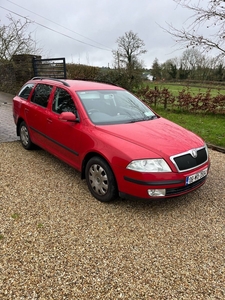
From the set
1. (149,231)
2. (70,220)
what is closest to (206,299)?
(149,231)

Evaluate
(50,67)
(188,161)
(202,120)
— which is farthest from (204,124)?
(50,67)

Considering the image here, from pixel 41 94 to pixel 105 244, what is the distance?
3.16 m

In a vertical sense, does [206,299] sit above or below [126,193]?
below

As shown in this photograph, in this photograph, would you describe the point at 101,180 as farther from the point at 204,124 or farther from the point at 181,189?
the point at 204,124

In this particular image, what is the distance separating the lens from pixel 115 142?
3.03 m

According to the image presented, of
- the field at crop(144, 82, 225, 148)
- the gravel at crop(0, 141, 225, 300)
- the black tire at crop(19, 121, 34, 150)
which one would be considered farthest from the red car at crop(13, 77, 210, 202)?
the field at crop(144, 82, 225, 148)

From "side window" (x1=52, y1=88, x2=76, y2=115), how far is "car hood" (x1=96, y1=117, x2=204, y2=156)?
760 mm

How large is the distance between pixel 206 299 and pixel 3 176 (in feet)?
11.2

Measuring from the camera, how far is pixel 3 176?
13.3 feet

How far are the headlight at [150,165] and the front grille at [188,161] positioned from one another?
0.15 metres

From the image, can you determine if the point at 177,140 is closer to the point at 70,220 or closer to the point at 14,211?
the point at 70,220

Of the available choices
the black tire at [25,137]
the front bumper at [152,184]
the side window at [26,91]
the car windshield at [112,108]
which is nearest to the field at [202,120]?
the car windshield at [112,108]

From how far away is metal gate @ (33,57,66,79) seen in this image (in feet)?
36.6

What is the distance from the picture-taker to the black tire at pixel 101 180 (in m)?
3.09
